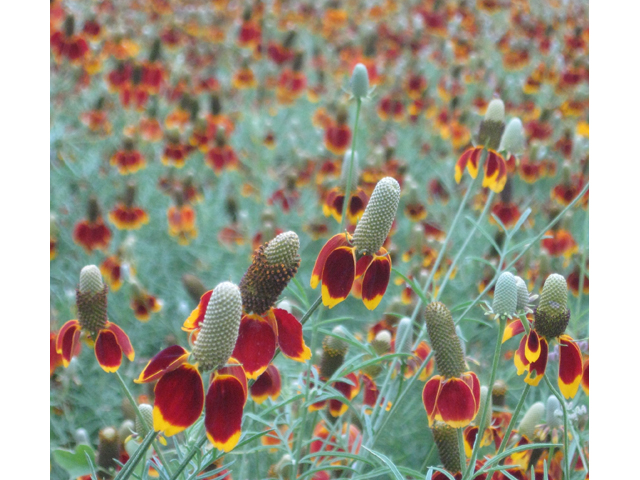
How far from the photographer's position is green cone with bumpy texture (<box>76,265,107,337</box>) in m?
0.92

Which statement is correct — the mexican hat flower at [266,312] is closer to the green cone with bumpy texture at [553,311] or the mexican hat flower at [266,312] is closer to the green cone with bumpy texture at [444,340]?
the green cone with bumpy texture at [444,340]

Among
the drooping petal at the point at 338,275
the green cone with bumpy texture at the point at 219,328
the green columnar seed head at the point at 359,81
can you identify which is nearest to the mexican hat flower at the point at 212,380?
the green cone with bumpy texture at the point at 219,328

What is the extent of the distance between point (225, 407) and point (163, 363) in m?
0.08

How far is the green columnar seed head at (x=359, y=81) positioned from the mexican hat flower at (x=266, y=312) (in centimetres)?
59

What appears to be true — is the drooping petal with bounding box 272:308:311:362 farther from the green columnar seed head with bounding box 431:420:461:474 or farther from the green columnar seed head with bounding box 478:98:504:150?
the green columnar seed head with bounding box 478:98:504:150

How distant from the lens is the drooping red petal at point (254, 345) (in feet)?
2.45

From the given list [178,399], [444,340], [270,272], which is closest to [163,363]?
[178,399]

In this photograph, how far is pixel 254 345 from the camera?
759mm

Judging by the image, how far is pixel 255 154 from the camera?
313 cm

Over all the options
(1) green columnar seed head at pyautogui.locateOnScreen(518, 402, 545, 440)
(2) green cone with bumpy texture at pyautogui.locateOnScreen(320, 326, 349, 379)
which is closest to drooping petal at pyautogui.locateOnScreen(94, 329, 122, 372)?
(2) green cone with bumpy texture at pyautogui.locateOnScreen(320, 326, 349, 379)

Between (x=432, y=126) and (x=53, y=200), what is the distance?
1.96m

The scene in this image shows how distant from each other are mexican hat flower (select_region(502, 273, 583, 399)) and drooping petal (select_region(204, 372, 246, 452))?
0.38 m

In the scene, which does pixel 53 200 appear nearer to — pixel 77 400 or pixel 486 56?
pixel 77 400
